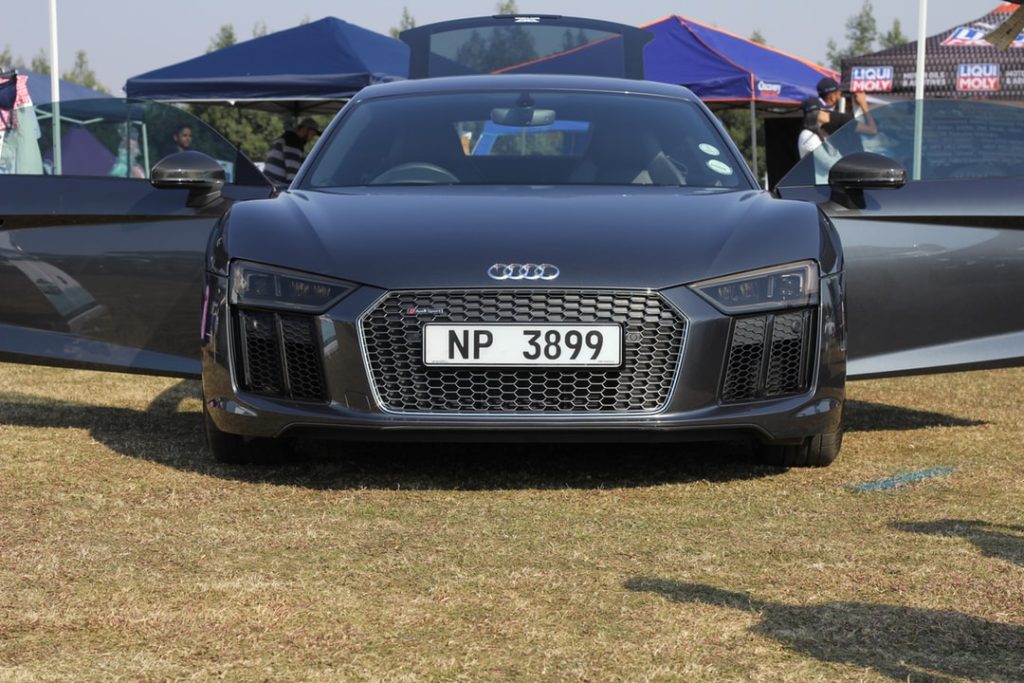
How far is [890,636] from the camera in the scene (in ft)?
10.0

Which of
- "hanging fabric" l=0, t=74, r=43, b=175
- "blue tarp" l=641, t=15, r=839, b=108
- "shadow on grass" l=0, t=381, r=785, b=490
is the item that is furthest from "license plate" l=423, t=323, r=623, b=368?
"blue tarp" l=641, t=15, r=839, b=108

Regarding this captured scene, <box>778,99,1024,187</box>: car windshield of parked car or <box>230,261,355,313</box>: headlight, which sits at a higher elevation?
<box>778,99,1024,187</box>: car windshield of parked car

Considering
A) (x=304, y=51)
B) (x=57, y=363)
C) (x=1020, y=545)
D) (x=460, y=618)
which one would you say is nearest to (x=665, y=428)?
(x=1020, y=545)

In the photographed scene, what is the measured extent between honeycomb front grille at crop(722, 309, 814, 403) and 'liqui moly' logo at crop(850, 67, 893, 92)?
15.6 m

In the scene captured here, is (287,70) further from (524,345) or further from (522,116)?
(524,345)

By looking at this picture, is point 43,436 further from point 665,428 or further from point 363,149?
point 665,428

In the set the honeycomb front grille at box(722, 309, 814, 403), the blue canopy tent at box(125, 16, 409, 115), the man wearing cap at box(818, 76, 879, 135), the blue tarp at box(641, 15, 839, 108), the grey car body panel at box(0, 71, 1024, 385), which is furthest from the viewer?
the blue tarp at box(641, 15, 839, 108)

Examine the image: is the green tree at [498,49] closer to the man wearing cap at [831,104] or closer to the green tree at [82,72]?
the man wearing cap at [831,104]

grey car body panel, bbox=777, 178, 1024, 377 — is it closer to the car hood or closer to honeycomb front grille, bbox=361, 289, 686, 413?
the car hood

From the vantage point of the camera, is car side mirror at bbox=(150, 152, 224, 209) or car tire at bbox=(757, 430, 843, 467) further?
car side mirror at bbox=(150, 152, 224, 209)

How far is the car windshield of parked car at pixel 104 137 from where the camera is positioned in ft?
19.9

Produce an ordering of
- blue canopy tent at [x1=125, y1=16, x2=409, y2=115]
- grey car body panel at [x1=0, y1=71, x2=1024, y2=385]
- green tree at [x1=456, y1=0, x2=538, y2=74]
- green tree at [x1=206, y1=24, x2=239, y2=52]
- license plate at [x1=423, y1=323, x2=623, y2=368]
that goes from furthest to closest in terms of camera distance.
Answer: green tree at [x1=206, y1=24, x2=239, y2=52], blue canopy tent at [x1=125, y1=16, x2=409, y2=115], green tree at [x1=456, y1=0, x2=538, y2=74], grey car body panel at [x1=0, y1=71, x2=1024, y2=385], license plate at [x1=423, y1=323, x2=623, y2=368]

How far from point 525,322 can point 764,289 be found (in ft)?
2.27

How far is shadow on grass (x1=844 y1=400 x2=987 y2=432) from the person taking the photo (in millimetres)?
6285
